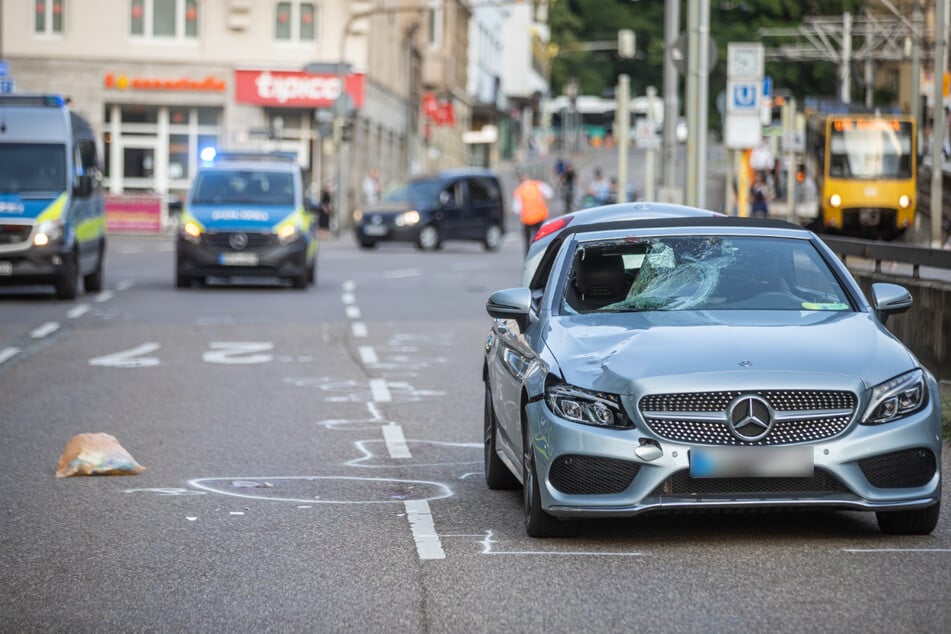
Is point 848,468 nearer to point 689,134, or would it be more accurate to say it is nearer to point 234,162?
point 689,134

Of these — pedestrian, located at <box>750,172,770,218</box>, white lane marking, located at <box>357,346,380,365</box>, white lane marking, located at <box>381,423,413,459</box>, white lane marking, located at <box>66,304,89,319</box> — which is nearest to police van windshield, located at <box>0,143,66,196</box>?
white lane marking, located at <box>66,304,89,319</box>

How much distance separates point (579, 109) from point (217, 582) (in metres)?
110

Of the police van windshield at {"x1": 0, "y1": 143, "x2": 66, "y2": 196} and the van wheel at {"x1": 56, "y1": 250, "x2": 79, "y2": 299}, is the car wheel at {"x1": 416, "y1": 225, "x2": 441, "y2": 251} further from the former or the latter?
the police van windshield at {"x1": 0, "y1": 143, "x2": 66, "y2": 196}

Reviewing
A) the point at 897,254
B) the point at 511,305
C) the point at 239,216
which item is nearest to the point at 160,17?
the point at 239,216

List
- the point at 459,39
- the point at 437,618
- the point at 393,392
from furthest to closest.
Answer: the point at 459,39 → the point at 393,392 → the point at 437,618

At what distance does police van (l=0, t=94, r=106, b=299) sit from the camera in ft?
82.1

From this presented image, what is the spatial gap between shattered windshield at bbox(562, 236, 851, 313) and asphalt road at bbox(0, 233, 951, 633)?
0.98 metres

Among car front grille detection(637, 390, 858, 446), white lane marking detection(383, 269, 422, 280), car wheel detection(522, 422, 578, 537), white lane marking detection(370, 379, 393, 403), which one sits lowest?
white lane marking detection(383, 269, 422, 280)

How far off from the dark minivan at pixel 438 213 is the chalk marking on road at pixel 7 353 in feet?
91.5

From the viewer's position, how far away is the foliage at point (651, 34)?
3374 inches

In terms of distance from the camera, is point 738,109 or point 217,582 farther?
point 738,109

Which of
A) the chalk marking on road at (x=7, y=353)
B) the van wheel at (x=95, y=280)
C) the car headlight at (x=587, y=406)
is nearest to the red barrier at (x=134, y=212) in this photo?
the van wheel at (x=95, y=280)

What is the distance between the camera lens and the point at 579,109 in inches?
4562

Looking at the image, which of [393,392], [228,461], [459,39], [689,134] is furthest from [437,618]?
[459,39]
